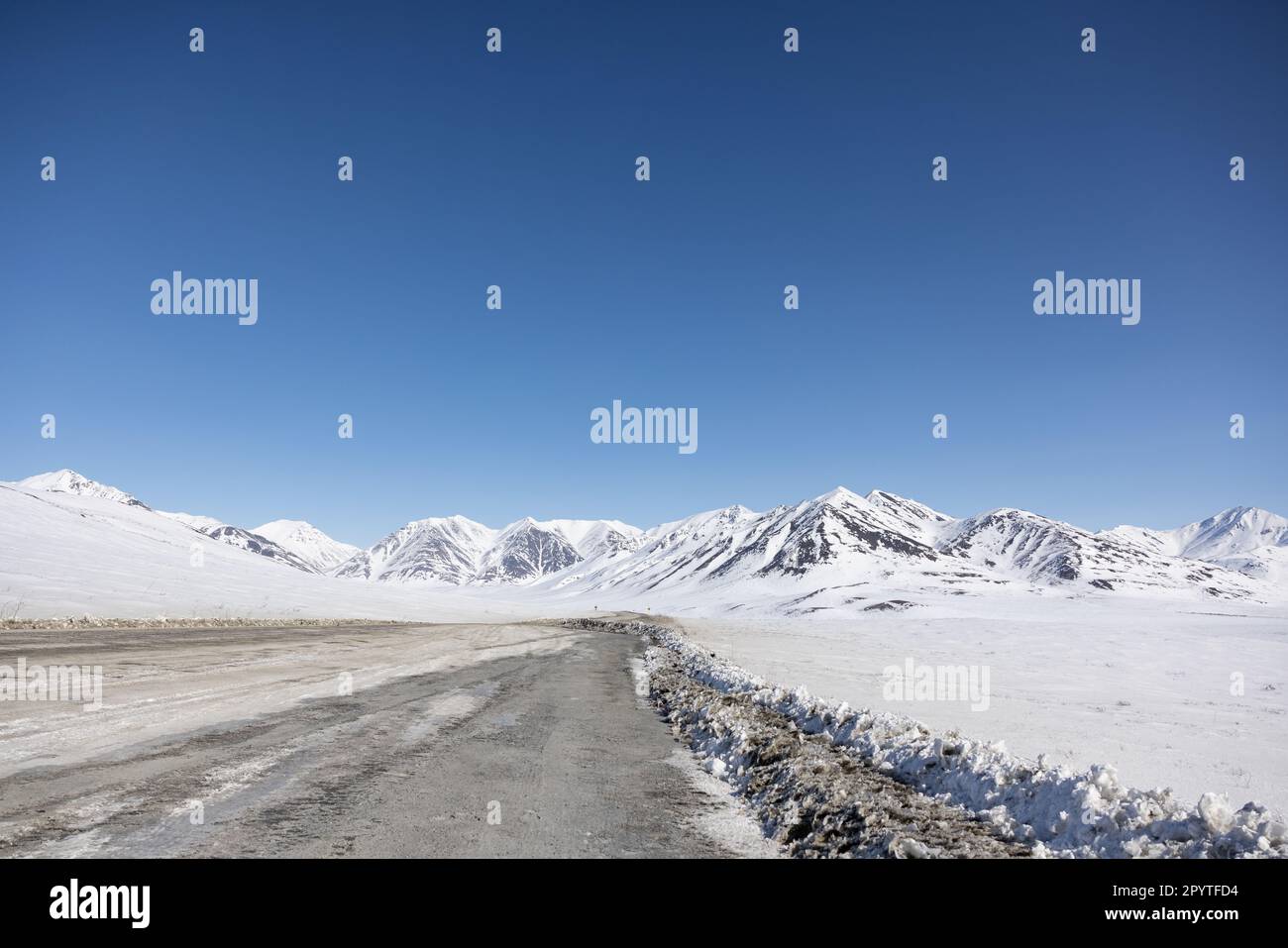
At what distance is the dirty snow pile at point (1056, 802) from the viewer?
6.45 metres

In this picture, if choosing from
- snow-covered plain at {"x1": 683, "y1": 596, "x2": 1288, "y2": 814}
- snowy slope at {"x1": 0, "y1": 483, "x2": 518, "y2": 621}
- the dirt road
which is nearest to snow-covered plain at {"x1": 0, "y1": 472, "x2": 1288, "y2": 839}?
snow-covered plain at {"x1": 683, "y1": 596, "x2": 1288, "y2": 814}

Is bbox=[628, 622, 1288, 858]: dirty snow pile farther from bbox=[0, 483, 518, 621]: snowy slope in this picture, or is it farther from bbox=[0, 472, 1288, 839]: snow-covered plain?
bbox=[0, 483, 518, 621]: snowy slope

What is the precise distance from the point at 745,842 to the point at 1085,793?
4.02 m

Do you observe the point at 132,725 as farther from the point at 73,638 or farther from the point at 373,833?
the point at 73,638

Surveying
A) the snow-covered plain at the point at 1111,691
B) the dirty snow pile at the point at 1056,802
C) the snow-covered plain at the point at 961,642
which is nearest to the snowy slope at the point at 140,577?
the snow-covered plain at the point at 961,642

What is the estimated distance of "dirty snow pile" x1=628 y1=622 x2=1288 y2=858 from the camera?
21.1 feet

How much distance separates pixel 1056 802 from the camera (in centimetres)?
781

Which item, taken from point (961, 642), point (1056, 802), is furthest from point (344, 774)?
point (961, 642)

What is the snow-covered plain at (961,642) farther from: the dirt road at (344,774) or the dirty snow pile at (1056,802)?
the dirt road at (344,774)

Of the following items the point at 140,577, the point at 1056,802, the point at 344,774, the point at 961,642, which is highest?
the point at 1056,802

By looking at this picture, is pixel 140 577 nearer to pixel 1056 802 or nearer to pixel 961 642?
pixel 961 642
